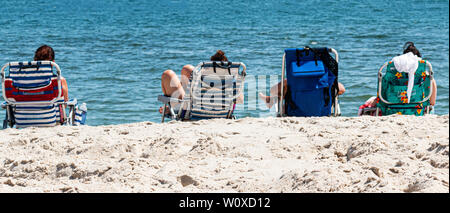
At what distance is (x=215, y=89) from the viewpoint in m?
6.48

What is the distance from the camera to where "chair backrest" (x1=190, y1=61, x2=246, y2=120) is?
641 centimetres

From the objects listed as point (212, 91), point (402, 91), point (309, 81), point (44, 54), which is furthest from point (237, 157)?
point (44, 54)

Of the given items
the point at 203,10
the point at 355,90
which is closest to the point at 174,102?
the point at 355,90

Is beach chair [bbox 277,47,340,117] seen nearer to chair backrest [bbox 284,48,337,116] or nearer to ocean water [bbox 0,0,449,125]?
chair backrest [bbox 284,48,337,116]

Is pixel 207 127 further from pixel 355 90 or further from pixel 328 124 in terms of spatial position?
pixel 355 90

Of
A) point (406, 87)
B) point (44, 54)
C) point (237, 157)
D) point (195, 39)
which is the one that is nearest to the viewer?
point (237, 157)

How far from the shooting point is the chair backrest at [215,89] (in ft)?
21.0

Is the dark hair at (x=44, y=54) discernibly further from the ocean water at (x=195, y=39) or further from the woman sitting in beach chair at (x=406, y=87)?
the woman sitting in beach chair at (x=406, y=87)

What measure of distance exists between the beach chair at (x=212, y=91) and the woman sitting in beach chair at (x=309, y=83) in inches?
21.3

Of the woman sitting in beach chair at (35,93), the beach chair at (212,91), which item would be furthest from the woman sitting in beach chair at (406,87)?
the woman sitting in beach chair at (35,93)

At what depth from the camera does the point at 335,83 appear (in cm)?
662

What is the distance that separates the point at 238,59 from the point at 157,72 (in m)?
2.55

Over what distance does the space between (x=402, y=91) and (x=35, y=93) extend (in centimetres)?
394

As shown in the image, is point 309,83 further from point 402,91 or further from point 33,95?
point 33,95
